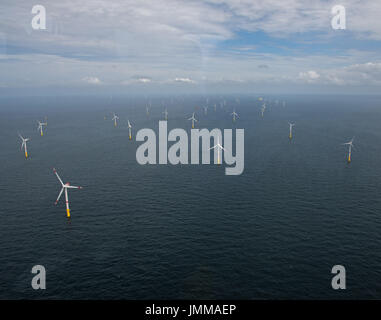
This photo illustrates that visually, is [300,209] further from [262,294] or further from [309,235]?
[262,294]

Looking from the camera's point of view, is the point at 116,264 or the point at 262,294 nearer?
the point at 262,294

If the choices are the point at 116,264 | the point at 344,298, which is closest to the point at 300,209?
the point at 344,298

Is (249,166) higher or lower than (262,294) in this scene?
higher

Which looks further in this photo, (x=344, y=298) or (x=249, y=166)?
(x=249, y=166)
